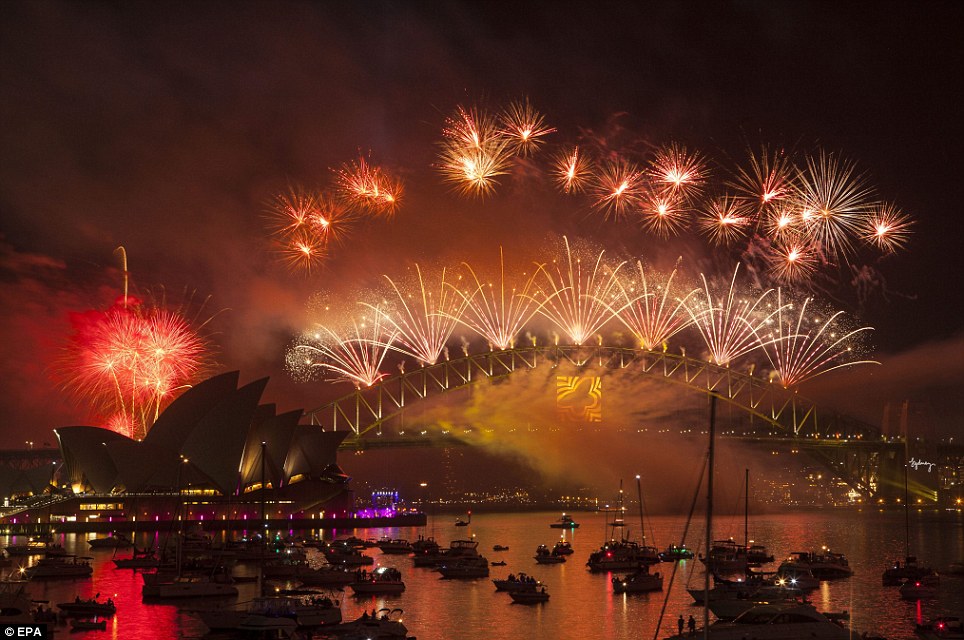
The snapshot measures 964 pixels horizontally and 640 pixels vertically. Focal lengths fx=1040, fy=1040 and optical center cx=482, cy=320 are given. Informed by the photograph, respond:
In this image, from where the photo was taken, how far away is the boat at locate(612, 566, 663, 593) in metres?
52.0

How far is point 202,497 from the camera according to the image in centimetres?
10331

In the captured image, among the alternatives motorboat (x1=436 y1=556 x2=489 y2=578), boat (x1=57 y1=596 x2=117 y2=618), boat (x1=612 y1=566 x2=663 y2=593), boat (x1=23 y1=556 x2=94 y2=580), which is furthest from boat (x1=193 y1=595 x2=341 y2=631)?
boat (x1=23 y1=556 x2=94 y2=580)

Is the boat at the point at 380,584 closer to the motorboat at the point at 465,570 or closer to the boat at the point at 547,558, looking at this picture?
the motorboat at the point at 465,570

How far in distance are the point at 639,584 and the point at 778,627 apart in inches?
767

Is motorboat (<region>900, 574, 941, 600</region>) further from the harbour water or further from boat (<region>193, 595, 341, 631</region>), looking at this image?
boat (<region>193, 595, 341, 631</region>)

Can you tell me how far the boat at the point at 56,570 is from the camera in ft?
186

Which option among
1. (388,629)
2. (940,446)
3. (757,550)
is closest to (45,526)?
(757,550)

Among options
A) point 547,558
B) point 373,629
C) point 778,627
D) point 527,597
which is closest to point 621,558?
point 547,558

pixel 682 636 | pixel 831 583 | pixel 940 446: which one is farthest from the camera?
Result: pixel 940 446

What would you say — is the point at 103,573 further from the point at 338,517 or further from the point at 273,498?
the point at 338,517

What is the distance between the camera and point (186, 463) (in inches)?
3905

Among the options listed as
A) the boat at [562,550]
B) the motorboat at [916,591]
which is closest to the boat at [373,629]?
the motorboat at [916,591]

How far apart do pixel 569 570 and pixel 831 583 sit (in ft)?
50.4

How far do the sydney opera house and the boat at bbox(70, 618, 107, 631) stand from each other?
2163 inches
